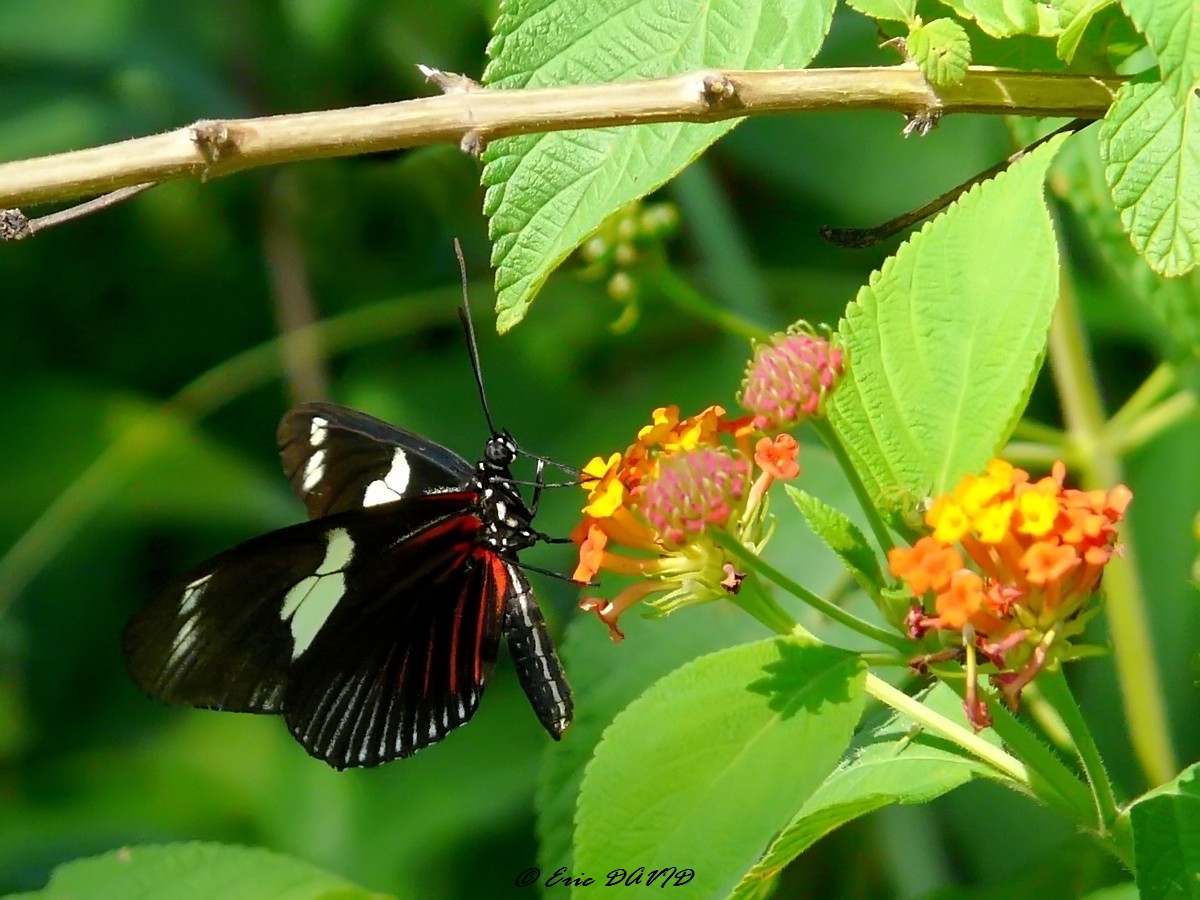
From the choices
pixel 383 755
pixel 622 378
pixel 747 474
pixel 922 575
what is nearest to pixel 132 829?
pixel 383 755

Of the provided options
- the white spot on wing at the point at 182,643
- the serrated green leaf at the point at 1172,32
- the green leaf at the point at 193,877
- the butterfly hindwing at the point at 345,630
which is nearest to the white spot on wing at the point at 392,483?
the butterfly hindwing at the point at 345,630

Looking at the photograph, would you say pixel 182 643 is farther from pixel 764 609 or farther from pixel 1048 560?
pixel 1048 560

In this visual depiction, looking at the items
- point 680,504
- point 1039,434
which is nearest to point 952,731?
point 680,504

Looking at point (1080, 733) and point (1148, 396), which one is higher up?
point (1148, 396)

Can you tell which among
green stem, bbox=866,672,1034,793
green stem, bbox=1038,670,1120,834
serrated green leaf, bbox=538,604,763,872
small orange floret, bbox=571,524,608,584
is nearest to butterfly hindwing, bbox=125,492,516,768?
serrated green leaf, bbox=538,604,763,872

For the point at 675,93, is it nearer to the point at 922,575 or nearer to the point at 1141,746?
the point at 922,575

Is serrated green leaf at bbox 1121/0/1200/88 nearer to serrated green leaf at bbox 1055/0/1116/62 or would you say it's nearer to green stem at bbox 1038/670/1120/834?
serrated green leaf at bbox 1055/0/1116/62
